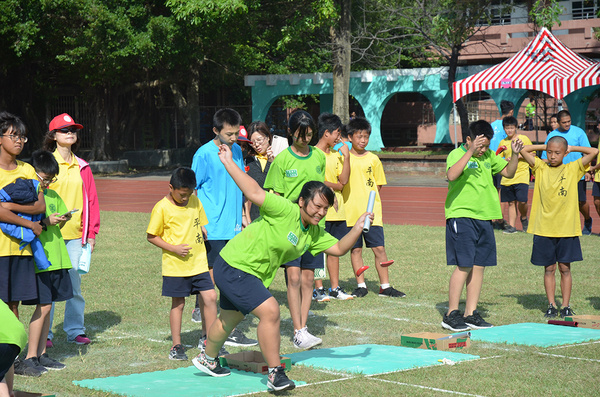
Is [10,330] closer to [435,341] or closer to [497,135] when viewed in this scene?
[435,341]

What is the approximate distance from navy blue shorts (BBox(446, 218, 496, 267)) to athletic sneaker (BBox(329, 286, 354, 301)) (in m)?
1.70

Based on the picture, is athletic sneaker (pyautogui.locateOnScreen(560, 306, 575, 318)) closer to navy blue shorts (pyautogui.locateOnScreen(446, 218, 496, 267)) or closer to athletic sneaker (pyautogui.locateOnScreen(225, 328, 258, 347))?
navy blue shorts (pyautogui.locateOnScreen(446, 218, 496, 267))

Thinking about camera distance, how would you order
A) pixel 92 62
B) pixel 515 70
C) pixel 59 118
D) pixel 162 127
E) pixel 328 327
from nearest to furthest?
pixel 59 118 → pixel 328 327 → pixel 515 70 → pixel 92 62 → pixel 162 127

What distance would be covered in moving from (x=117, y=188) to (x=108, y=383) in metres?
18.4

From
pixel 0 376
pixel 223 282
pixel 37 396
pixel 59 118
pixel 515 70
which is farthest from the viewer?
pixel 515 70

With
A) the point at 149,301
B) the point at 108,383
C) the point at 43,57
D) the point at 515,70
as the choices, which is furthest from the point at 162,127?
the point at 108,383

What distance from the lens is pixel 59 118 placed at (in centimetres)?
627

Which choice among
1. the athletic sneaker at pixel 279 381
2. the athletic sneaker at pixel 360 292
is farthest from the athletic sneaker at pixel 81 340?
the athletic sneaker at pixel 360 292

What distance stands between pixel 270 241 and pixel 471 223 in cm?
270

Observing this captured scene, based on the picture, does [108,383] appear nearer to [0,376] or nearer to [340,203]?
[0,376]

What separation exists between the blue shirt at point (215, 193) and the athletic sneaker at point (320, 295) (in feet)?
6.86

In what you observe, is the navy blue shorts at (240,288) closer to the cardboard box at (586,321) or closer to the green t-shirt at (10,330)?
the green t-shirt at (10,330)

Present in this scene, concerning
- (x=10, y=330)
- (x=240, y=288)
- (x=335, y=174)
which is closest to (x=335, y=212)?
(x=335, y=174)

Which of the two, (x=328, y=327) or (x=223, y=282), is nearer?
(x=223, y=282)
